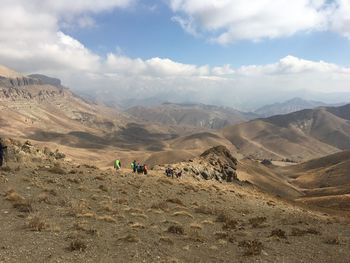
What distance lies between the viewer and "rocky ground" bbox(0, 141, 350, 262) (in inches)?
736

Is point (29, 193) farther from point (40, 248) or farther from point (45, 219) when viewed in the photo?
point (40, 248)

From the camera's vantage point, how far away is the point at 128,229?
75.2ft

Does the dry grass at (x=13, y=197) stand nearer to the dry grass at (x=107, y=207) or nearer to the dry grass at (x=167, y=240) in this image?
the dry grass at (x=107, y=207)

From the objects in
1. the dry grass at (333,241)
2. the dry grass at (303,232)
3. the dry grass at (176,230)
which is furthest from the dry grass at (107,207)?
the dry grass at (333,241)

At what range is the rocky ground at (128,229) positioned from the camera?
61.4ft

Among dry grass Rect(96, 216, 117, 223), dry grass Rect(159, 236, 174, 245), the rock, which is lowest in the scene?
the rock

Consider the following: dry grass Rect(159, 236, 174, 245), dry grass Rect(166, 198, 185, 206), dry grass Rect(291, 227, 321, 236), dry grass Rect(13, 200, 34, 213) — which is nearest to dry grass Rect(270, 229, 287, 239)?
dry grass Rect(291, 227, 321, 236)

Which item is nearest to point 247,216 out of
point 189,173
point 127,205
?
point 127,205

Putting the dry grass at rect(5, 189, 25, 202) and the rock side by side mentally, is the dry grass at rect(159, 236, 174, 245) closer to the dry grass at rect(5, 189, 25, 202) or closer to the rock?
the dry grass at rect(5, 189, 25, 202)

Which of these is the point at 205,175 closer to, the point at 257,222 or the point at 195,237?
the point at 257,222

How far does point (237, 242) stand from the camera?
2219cm

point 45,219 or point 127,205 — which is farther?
point 127,205

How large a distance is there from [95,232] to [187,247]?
4.74m

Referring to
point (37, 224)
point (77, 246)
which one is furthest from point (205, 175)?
point (77, 246)
